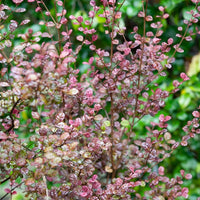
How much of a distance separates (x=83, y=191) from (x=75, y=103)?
0.36 m

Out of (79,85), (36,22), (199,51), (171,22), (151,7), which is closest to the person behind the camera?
(79,85)

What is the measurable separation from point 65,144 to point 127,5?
1.16m

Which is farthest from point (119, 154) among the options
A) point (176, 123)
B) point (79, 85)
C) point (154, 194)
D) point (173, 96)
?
point (173, 96)

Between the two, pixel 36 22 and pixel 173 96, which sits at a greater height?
pixel 36 22

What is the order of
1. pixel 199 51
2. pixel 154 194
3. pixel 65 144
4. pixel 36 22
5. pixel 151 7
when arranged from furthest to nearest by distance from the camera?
pixel 199 51 < pixel 151 7 < pixel 36 22 < pixel 154 194 < pixel 65 144

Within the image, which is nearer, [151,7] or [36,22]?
[36,22]

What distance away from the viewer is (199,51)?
2059mm

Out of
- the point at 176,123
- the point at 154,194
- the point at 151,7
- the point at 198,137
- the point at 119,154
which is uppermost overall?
the point at 151,7

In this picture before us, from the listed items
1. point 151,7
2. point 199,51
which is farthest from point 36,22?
point 199,51

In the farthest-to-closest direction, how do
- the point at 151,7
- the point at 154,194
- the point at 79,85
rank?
the point at 151,7 → the point at 154,194 → the point at 79,85

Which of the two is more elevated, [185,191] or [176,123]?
[185,191]

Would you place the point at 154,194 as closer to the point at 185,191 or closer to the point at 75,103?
the point at 185,191

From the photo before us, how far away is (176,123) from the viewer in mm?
1865

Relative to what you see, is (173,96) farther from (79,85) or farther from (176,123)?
(79,85)
